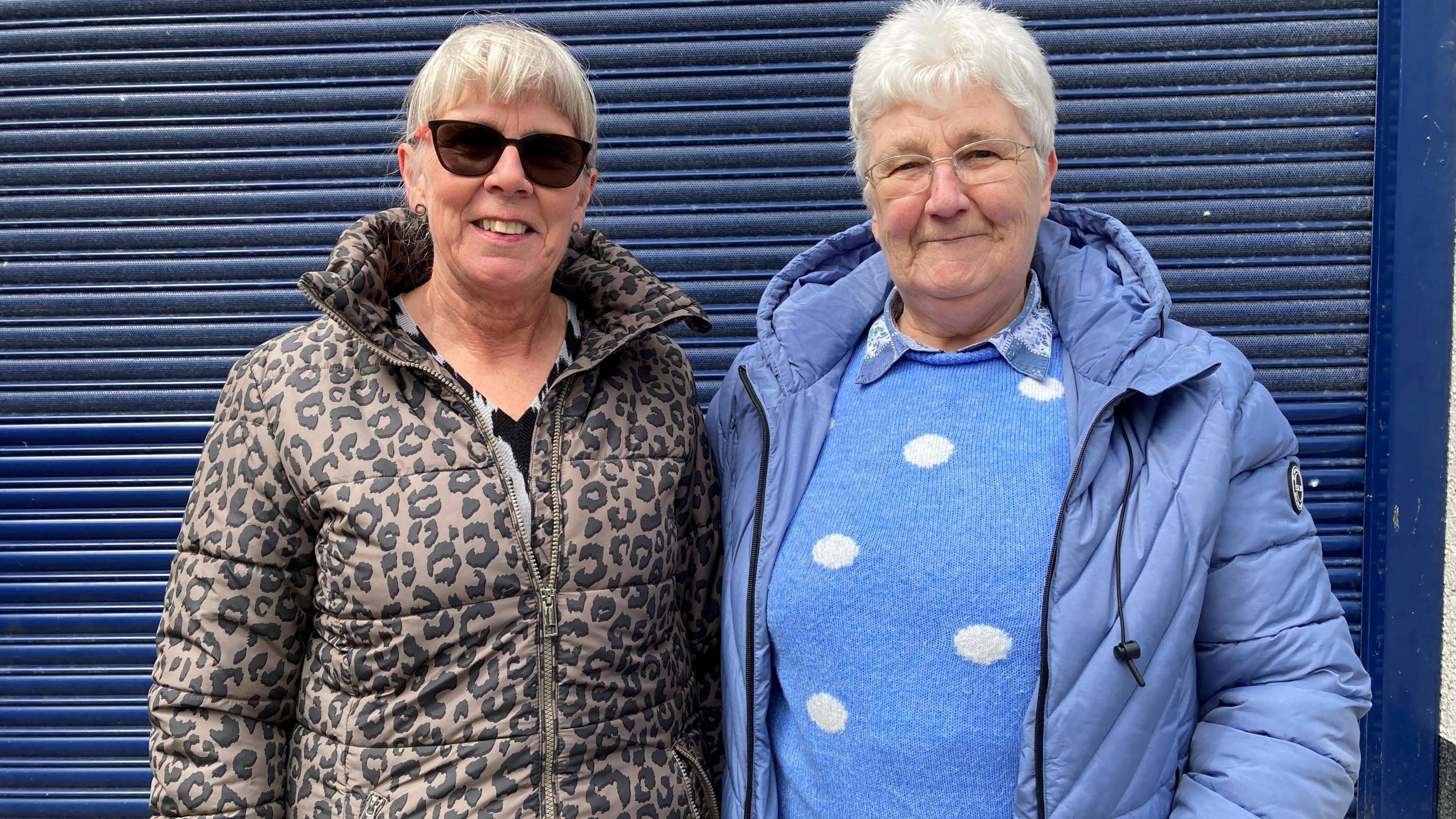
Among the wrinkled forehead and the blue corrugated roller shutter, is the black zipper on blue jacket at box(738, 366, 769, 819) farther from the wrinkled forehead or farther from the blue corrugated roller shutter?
the blue corrugated roller shutter

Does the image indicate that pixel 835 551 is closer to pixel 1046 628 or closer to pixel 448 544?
pixel 1046 628

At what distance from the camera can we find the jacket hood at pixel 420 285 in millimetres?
1727

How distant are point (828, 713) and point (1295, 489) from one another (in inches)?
35.9

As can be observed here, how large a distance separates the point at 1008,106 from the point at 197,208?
8.35ft

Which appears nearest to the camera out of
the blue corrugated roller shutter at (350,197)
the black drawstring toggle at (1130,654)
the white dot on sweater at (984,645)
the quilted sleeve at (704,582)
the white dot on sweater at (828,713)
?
the black drawstring toggle at (1130,654)

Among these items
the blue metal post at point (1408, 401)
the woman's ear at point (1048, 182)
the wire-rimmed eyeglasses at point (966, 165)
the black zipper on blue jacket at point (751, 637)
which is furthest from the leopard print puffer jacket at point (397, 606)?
the blue metal post at point (1408, 401)

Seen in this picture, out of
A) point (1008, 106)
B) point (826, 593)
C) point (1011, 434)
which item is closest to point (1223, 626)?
point (1011, 434)

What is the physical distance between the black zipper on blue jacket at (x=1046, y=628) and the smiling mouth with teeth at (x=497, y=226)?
43.3 inches

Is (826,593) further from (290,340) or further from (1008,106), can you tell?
(290,340)

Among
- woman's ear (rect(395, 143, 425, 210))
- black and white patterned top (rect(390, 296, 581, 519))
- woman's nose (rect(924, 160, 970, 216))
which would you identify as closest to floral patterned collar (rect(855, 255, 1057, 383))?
woman's nose (rect(924, 160, 970, 216))

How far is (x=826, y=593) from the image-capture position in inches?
69.0

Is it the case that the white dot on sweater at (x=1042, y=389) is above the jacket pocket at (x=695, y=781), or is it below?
above

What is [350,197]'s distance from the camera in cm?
304

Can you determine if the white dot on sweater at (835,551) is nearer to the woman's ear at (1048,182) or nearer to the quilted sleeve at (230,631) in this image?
the woman's ear at (1048,182)
